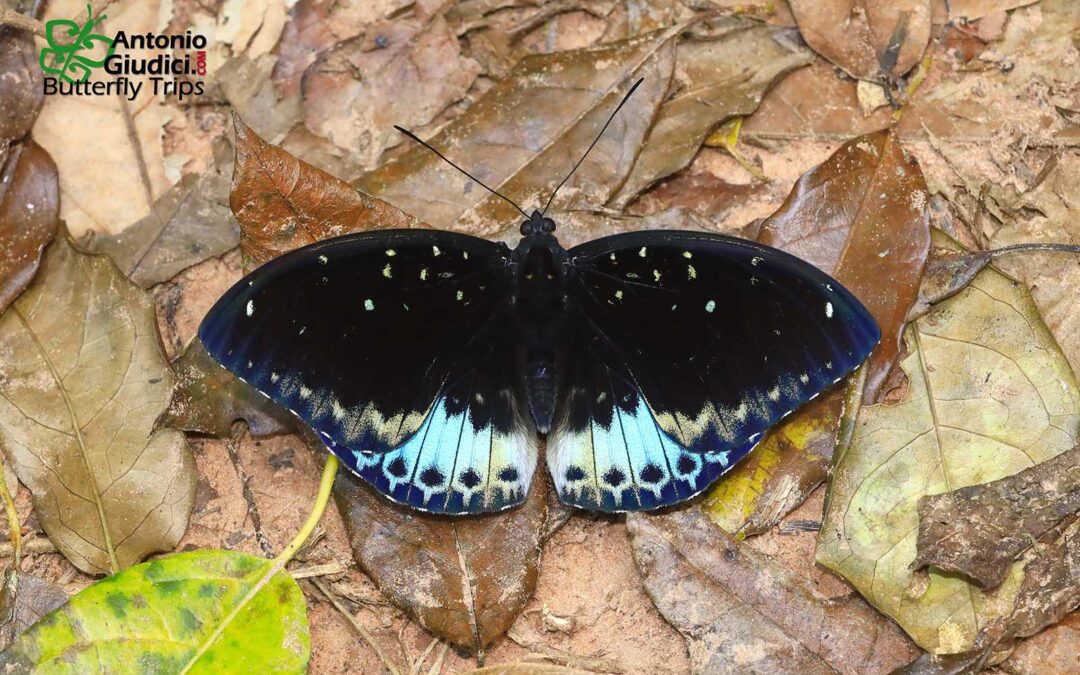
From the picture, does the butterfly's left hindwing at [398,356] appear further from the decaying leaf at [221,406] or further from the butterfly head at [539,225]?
the decaying leaf at [221,406]

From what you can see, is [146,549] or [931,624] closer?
[931,624]

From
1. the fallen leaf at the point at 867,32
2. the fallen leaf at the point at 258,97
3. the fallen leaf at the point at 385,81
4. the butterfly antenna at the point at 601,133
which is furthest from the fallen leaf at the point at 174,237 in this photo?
the fallen leaf at the point at 867,32

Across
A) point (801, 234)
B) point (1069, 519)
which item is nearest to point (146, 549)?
point (801, 234)

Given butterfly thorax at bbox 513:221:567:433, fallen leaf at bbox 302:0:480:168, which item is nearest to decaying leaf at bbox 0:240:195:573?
fallen leaf at bbox 302:0:480:168

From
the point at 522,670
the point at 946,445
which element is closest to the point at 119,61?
the point at 522,670

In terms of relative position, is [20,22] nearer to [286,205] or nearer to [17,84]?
[17,84]

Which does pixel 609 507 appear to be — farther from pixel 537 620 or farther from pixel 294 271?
pixel 294 271
